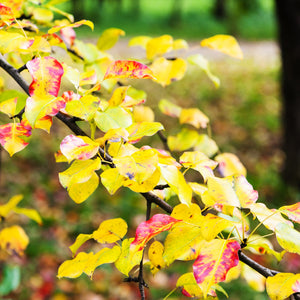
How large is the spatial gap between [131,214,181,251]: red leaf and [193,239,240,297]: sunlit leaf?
6cm

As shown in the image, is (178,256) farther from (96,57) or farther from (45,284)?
(45,284)

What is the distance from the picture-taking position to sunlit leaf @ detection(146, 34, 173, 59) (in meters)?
0.95

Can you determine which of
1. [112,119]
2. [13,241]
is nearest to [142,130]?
[112,119]

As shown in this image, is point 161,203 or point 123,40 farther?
point 123,40

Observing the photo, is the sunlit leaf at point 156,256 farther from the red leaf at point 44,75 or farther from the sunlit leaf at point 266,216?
the red leaf at point 44,75

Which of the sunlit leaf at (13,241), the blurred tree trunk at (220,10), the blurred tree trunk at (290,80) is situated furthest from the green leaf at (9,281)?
the blurred tree trunk at (220,10)

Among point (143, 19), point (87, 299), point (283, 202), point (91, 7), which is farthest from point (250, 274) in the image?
point (91, 7)

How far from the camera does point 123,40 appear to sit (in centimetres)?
1202

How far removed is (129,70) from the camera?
635 millimetres

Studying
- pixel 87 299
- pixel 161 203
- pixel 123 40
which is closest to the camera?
pixel 161 203

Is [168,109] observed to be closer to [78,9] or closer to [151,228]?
[151,228]

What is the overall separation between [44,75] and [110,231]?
11.7 inches

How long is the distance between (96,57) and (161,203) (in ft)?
1.59

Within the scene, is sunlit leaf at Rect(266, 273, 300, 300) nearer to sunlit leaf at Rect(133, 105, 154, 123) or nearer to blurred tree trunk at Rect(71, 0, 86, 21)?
sunlit leaf at Rect(133, 105, 154, 123)
